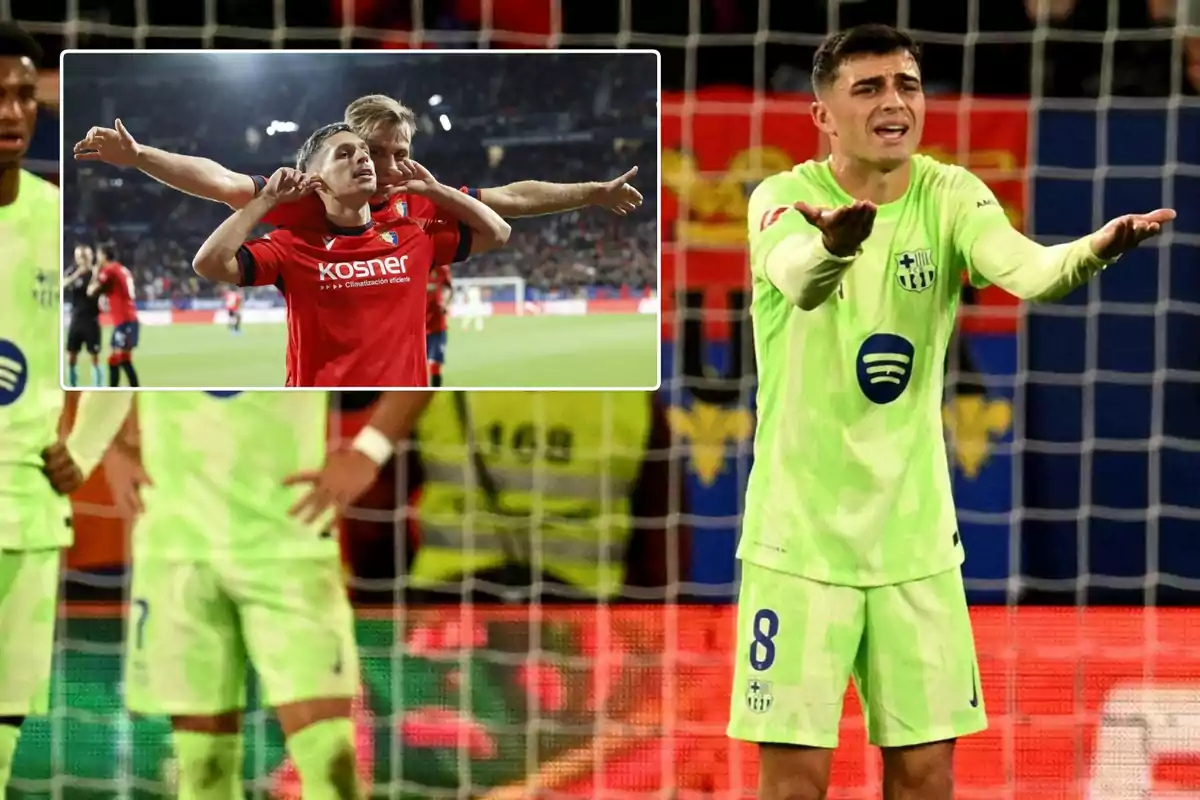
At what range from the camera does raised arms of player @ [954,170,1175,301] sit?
1732 millimetres

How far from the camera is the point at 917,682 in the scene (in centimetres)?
201

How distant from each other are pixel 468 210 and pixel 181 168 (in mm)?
463

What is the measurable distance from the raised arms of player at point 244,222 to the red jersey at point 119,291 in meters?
0.14

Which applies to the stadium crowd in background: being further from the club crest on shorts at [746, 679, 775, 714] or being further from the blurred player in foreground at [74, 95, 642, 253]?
the club crest on shorts at [746, 679, 775, 714]

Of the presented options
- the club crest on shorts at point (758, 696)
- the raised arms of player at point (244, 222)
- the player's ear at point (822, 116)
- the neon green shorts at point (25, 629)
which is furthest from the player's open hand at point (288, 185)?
the club crest on shorts at point (758, 696)

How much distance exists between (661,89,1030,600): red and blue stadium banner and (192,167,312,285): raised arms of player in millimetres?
603

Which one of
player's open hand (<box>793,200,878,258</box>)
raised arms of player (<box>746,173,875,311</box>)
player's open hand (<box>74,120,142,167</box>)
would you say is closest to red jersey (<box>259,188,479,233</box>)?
player's open hand (<box>74,120,142,167</box>)

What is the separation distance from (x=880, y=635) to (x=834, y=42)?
0.81m

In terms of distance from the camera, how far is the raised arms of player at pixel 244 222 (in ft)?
7.91

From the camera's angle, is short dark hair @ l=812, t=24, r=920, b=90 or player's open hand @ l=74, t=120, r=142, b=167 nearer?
short dark hair @ l=812, t=24, r=920, b=90

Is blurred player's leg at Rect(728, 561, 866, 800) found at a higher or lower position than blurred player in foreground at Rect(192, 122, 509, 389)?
lower

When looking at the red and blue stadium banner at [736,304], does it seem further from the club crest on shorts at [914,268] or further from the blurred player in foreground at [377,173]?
the club crest on shorts at [914,268]

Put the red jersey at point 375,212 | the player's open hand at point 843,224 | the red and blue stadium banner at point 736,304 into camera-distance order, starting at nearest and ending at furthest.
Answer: the player's open hand at point 843,224 < the red jersey at point 375,212 < the red and blue stadium banner at point 736,304

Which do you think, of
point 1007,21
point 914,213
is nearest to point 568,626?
point 914,213
